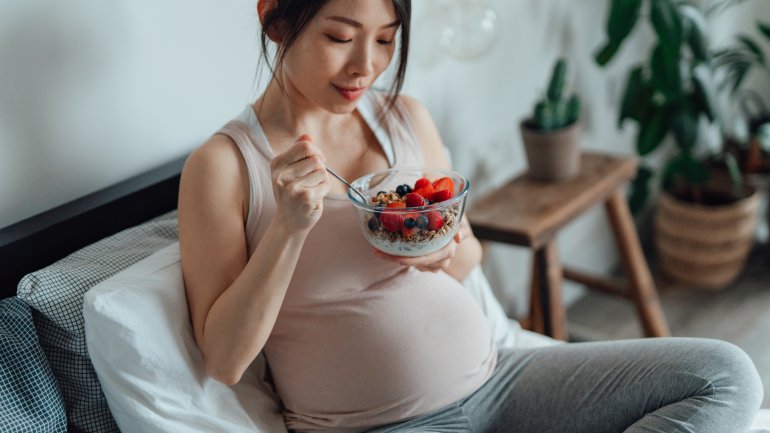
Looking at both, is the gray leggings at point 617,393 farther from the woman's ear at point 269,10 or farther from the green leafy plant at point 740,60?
the green leafy plant at point 740,60

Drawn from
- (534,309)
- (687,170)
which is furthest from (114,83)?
(687,170)

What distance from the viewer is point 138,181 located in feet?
4.54

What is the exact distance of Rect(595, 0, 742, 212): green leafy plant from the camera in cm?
224

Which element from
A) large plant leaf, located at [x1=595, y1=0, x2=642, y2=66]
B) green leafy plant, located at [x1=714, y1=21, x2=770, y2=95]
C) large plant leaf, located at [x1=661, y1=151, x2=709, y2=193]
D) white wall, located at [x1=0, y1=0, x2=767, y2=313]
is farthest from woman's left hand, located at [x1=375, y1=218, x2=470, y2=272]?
green leafy plant, located at [x1=714, y1=21, x2=770, y2=95]

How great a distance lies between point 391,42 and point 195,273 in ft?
1.51

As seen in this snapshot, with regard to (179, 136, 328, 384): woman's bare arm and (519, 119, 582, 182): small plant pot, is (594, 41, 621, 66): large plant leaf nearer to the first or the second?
(519, 119, 582, 182): small plant pot

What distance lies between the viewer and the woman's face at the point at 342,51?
1.13 m

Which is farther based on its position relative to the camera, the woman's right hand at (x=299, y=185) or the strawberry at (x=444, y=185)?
the strawberry at (x=444, y=185)

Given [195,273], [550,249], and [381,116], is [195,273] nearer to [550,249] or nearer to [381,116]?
[381,116]

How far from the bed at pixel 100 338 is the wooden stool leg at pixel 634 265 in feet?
3.06

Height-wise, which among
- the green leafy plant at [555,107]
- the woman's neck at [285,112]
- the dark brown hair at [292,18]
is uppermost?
the dark brown hair at [292,18]

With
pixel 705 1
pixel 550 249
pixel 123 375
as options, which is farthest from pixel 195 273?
pixel 705 1

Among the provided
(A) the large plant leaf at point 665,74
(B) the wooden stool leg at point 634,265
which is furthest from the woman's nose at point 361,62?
(A) the large plant leaf at point 665,74

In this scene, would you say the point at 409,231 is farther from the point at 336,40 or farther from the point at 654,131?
the point at 654,131
